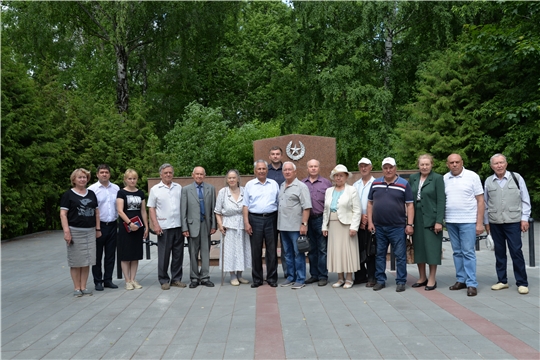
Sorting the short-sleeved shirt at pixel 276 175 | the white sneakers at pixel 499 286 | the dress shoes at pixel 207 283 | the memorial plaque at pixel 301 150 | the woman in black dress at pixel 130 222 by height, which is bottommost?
the white sneakers at pixel 499 286

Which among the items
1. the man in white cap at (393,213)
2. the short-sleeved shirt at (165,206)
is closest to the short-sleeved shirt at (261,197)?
the short-sleeved shirt at (165,206)

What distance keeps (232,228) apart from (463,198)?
3.30m

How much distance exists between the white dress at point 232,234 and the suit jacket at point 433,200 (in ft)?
8.68

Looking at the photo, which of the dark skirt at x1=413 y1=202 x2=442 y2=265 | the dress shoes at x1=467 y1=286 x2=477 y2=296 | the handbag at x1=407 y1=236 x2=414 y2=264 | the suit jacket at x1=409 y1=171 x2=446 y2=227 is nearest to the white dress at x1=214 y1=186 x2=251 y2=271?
the handbag at x1=407 y1=236 x2=414 y2=264

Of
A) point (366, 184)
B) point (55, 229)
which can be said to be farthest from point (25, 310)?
point (55, 229)

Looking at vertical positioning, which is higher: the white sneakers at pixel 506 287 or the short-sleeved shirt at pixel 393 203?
the short-sleeved shirt at pixel 393 203

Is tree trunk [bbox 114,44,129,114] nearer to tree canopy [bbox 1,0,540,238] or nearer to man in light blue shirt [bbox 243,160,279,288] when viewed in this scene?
tree canopy [bbox 1,0,540,238]

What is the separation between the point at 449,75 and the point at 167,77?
52.6 feet

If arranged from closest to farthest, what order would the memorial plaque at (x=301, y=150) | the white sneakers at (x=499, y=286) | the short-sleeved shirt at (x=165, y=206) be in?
the white sneakers at (x=499, y=286), the short-sleeved shirt at (x=165, y=206), the memorial plaque at (x=301, y=150)

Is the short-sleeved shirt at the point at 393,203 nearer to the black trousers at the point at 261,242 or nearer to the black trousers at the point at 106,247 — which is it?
the black trousers at the point at 261,242

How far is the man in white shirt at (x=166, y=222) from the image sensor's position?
318 inches

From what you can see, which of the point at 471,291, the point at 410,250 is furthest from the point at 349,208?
the point at 471,291

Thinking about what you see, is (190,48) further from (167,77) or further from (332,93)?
(332,93)

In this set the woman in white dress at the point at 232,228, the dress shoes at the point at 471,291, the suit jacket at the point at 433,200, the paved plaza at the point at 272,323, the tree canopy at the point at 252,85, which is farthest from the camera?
the tree canopy at the point at 252,85
